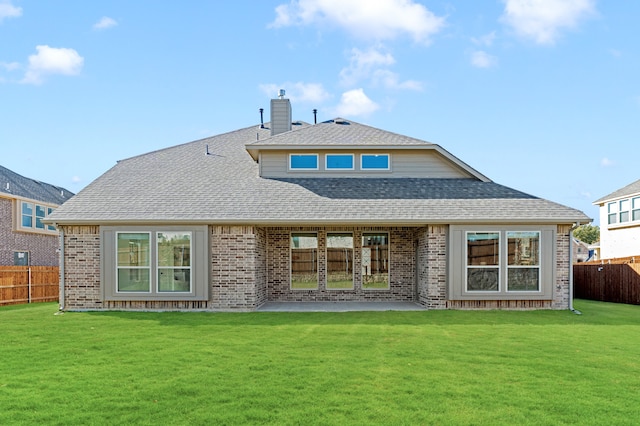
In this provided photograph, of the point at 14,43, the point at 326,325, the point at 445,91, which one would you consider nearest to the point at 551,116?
the point at 445,91

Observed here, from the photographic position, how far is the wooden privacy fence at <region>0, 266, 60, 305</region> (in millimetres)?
16078

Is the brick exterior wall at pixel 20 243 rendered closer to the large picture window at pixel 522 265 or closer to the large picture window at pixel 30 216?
the large picture window at pixel 30 216

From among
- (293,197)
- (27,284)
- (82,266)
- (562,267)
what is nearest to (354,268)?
(293,197)

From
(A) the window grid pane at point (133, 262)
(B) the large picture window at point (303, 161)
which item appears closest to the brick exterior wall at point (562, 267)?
(B) the large picture window at point (303, 161)

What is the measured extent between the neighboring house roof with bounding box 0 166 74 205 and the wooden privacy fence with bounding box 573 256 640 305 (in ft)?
90.1

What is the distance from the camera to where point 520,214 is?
12586 mm

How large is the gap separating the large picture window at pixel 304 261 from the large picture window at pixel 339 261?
46 centimetres

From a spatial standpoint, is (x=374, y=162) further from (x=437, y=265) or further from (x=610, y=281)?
(x=610, y=281)

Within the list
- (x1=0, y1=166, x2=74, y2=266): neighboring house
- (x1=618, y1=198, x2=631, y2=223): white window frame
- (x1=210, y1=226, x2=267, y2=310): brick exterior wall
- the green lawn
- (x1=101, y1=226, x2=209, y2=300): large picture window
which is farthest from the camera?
(x1=618, y1=198, x2=631, y2=223): white window frame

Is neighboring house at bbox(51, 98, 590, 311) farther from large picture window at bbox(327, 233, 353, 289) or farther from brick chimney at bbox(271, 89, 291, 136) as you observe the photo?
brick chimney at bbox(271, 89, 291, 136)

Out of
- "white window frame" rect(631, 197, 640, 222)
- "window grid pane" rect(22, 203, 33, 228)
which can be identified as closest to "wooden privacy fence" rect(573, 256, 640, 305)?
"white window frame" rect(631, 197, 640, 222)

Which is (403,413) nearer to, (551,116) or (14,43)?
(14,43)

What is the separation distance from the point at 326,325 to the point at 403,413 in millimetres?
5505

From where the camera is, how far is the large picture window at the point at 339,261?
1478 cm
